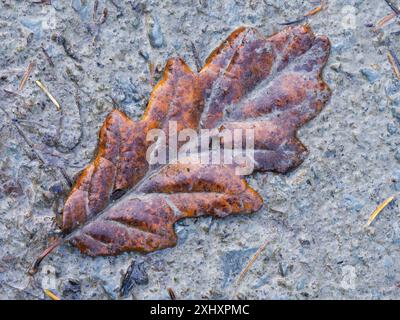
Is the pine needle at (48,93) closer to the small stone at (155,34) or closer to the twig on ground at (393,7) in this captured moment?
the small stone at (155,34)

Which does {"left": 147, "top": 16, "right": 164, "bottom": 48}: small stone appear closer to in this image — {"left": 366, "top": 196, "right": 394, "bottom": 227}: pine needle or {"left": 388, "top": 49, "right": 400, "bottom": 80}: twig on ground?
{"left": 388, "top": 49, "right": 400, "bottom": 80}: twig on ground

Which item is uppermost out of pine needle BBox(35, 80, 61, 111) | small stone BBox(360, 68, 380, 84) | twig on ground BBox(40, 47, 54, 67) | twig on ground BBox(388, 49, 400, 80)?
twig on ground BBox(40, 47, 54, 67)

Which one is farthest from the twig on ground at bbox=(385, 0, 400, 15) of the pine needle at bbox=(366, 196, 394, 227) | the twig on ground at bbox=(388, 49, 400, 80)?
the pine needle at bbox=(366, 196, 394, 227)

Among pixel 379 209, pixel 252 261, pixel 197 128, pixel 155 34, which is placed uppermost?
pixel 155 34

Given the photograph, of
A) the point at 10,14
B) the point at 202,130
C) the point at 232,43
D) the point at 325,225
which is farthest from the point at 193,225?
the point at 10,14

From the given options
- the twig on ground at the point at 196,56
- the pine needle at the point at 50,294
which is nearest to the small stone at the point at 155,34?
the twig on ground at the point at 196,56

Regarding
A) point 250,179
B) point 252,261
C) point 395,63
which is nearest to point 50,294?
point 252,261

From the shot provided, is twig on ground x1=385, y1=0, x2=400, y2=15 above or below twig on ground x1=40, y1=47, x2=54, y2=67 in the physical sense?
above

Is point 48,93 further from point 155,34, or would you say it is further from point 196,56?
point 196,56
